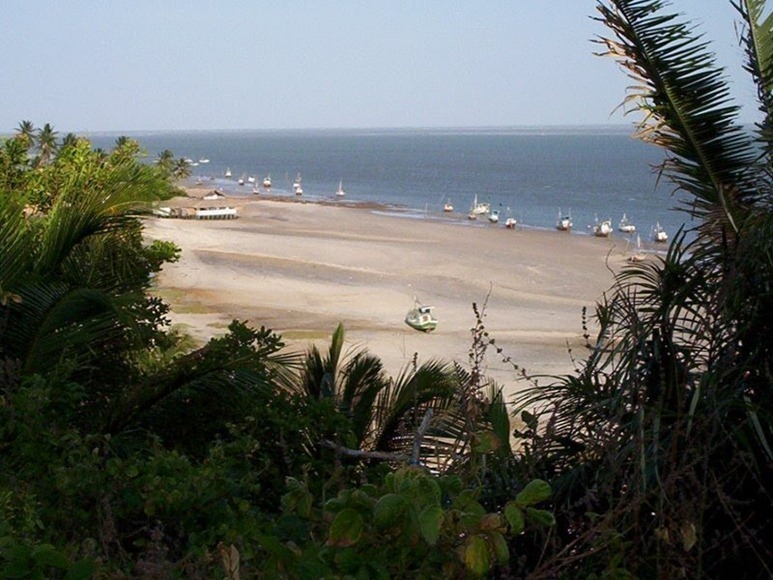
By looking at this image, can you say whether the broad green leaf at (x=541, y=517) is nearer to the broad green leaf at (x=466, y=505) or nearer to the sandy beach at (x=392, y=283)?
the broad green leaf at (x=466, y=505)

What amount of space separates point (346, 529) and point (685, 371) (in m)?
2.43

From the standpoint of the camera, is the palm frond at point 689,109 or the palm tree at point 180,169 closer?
the palm frond at point 689,109

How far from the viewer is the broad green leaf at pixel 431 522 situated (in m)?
1.96

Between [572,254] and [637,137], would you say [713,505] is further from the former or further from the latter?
[572,254]

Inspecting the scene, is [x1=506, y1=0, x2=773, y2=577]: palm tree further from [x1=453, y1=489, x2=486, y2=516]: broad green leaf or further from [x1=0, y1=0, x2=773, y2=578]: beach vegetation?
[x1=453, y1=489, x2=486, y2=516]: broad green leaf

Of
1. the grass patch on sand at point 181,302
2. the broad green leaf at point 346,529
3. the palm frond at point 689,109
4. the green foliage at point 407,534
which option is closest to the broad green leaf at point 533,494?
the green foliage at point 407,534

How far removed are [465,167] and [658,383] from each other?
139m

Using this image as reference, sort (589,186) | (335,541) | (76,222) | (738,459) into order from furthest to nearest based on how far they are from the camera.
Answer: (589,186), (76,222), (738,459), (335,541)

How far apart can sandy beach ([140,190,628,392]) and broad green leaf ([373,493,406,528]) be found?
731 inches

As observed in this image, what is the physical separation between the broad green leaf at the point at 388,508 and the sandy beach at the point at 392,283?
18561mm

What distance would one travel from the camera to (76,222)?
670 centimetres

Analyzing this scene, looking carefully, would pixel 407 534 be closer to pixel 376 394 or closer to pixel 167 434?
pixel 167 434

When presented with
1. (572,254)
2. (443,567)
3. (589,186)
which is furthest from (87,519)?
(589,186)

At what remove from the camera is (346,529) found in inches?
80.0
